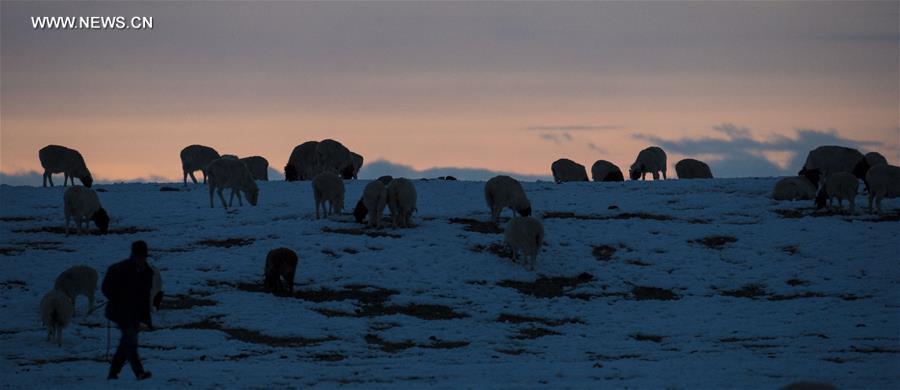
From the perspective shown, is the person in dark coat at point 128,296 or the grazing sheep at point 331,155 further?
the grazing sheep at point 331,155

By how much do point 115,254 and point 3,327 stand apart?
7356mm

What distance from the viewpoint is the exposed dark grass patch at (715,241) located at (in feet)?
115

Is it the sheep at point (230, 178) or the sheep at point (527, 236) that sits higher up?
the sheep at point (230, 178)

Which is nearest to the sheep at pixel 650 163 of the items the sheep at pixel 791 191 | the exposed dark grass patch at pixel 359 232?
the sheep at pixel 791 191

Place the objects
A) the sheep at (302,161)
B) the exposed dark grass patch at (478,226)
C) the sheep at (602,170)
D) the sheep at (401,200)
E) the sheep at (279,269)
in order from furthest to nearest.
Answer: the sheep at (602,170) → the sheep at (302,161) → the exposed dark grass patch at (478,226) → the sheep at (401,200) → the sheep at (279,269)

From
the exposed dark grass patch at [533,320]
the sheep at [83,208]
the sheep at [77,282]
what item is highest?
the sheep at [83,208]

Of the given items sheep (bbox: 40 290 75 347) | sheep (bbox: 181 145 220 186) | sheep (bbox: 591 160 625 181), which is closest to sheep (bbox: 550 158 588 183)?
sheep (bbox: 591 160 625 181)

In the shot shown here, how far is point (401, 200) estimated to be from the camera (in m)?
35.6

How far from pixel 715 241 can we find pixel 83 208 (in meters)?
19.1

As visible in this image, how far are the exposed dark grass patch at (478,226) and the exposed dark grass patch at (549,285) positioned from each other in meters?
4.84

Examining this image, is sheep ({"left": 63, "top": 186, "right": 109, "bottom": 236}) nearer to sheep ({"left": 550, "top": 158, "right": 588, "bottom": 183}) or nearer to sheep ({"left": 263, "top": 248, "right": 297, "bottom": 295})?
sheep ({"left": 263, "top": 248, "right": 297, "bottom": 295})

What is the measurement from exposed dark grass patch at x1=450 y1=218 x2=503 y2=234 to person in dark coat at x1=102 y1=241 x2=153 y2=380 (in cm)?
1879

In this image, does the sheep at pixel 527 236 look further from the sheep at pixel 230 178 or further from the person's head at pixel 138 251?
the person's head at pixel 138 251

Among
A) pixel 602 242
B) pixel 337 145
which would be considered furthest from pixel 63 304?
pixel 337 145
